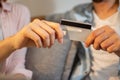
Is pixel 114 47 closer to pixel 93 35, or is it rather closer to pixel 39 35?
pixel 93 35

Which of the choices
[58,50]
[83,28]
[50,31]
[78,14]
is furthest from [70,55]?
[50,31]

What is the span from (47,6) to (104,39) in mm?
896

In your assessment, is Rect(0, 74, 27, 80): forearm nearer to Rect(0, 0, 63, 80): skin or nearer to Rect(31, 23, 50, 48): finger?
Rect(0, 0, 63, 80): skin

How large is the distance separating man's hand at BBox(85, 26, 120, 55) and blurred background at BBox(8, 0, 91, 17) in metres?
0.86

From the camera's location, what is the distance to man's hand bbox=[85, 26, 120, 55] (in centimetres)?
90

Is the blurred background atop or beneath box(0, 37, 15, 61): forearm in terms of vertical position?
beneath

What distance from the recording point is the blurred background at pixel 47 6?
1695 mm

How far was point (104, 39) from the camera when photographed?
90cm

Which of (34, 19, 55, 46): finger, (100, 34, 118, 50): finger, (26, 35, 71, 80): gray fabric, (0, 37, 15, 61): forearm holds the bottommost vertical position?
(26, 35, 71, 80): gray fabric

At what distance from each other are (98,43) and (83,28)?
10 cm

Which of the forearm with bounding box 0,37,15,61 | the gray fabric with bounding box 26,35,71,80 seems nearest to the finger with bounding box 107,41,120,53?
the forearm with bounding box 0,37,15,61

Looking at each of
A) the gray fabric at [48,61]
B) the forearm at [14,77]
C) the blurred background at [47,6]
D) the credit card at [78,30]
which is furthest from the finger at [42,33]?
the blurred background at [47,6]

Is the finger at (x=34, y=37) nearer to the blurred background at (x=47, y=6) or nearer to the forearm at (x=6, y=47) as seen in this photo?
the forearm at (x=6, y=47)

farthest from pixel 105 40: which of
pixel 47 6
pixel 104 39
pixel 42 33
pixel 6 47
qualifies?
pixel 47 6
